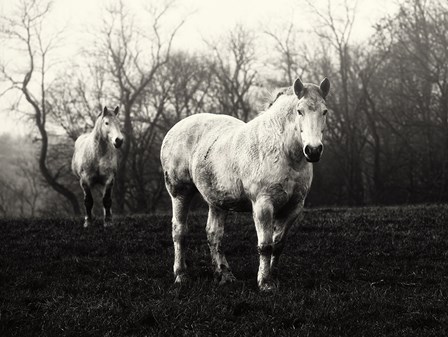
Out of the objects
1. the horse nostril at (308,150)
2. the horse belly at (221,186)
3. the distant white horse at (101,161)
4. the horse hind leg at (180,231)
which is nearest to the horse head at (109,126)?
the distant white horse at (101,161)

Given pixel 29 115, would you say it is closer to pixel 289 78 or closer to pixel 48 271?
pixel 289 78

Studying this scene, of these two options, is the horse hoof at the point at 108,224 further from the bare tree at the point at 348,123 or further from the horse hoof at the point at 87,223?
the bare tree at the point at 348,123

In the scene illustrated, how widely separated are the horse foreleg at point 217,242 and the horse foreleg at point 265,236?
91 cm

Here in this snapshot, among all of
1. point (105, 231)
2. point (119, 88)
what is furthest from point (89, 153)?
point (119, 88)

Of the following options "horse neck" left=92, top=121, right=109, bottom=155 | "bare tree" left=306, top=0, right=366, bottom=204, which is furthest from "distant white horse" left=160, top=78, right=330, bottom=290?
"bare tree" left=306, top=0, right=366, bottom=204

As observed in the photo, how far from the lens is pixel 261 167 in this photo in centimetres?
635

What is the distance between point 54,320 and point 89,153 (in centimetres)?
876

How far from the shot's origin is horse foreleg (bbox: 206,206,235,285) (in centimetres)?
728

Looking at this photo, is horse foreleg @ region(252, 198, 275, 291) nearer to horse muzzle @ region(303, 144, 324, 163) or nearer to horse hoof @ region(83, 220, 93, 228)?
horse muzzle @ region(303, 144, 324, 163)

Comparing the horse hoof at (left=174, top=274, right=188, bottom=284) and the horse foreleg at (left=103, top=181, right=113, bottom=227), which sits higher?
the horse foreleg at (left=103, top=181, right=113, bottom=227)

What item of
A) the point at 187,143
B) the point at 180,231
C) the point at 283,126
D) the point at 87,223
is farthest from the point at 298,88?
the point at 87,223

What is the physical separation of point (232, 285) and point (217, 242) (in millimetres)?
980

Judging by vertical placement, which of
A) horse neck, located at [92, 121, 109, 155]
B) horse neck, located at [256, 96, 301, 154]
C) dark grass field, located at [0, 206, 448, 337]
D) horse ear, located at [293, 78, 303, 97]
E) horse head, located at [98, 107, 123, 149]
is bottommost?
dark grass field, located at [0, 206, 448, 337]

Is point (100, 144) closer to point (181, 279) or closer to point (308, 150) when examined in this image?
point (181, 279)
